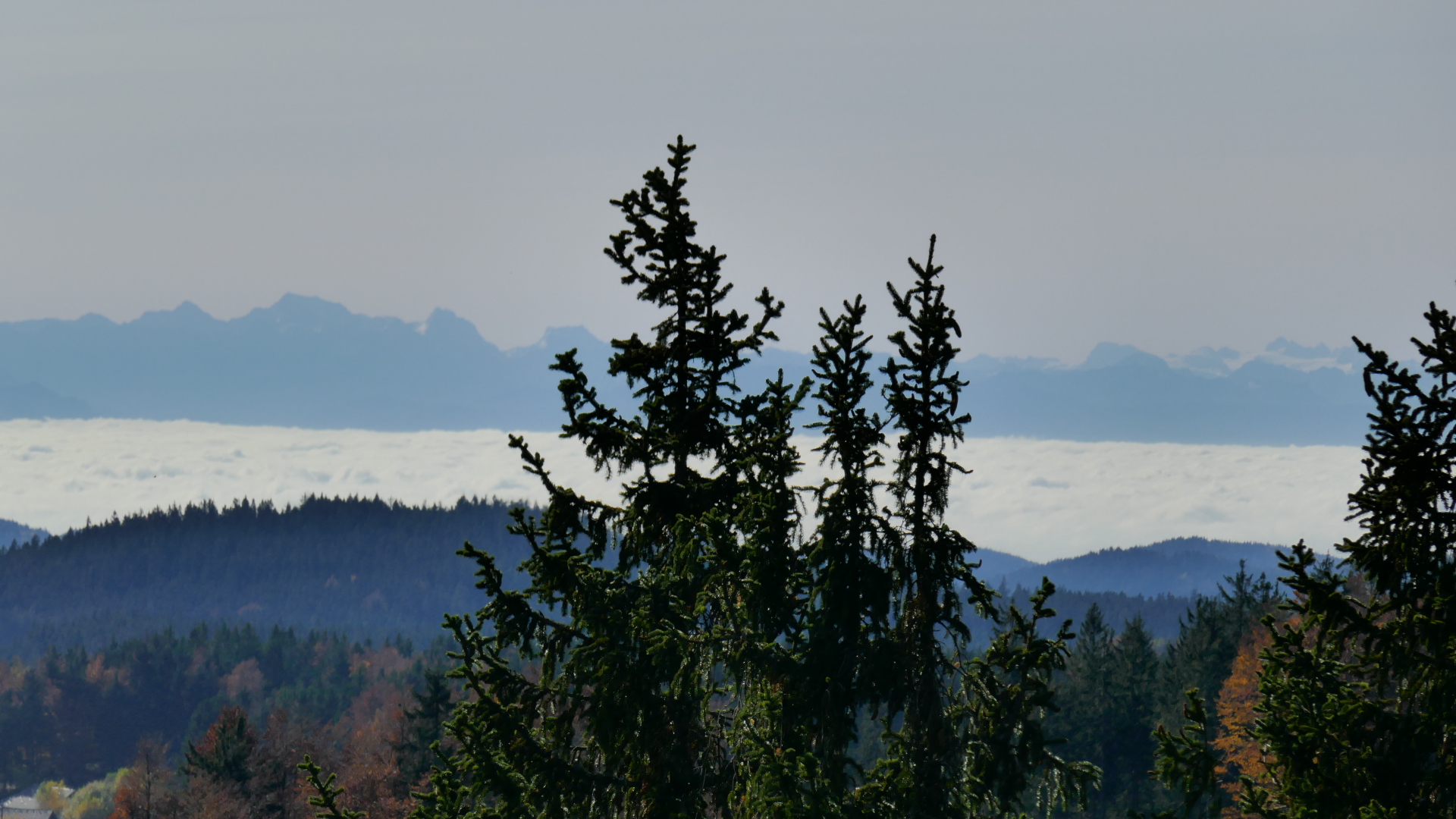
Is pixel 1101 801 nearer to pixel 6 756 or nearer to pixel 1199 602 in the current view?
pixel 1199 602

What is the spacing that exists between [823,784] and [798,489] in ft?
10.7

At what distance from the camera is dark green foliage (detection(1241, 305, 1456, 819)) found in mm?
12641

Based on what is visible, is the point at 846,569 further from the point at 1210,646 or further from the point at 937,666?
the point at 1210,646

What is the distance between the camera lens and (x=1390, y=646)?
12742 millimetres

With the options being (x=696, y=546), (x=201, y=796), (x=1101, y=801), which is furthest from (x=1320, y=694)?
(x=1101, y=801)

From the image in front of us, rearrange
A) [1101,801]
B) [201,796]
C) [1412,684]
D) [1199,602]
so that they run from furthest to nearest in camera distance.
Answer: [1199,602], [1101,801], [201,796], [1412,684]

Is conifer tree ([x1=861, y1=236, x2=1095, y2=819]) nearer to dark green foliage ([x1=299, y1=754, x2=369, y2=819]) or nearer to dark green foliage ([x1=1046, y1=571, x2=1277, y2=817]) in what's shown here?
dark green foliage ([x1=299, y1=754, x2=369, y2=819])

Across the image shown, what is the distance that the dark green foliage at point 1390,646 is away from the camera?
12641 millimetres

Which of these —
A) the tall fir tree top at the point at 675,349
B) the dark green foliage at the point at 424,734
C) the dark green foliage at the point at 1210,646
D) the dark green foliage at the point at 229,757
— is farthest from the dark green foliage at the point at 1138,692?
the tall fir tree top at the point at 675,349

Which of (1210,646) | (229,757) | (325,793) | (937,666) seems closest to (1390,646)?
(937,666)

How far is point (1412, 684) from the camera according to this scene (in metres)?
12.7

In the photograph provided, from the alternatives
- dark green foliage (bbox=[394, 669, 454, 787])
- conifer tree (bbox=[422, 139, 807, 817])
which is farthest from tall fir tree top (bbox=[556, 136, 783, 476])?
dark green foliage (bbox=[394, 669, 454, 787])

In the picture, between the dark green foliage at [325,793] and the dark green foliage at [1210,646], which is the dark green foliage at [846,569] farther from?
the dark green foliage at [1210,646]

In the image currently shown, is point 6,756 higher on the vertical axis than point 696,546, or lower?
lower
